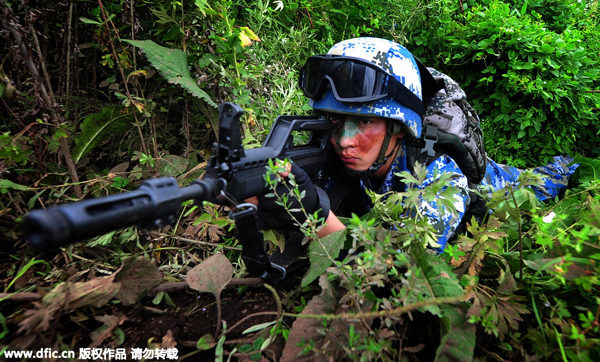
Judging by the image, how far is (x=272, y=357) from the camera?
3.58 ft

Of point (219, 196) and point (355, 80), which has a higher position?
point (355, 80)

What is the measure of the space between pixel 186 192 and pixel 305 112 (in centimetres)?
172

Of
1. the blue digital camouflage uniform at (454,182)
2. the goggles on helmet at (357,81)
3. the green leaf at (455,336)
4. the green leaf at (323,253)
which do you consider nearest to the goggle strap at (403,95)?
the goggles on helmet at (357,81)

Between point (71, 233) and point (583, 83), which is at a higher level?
point (71, 233)

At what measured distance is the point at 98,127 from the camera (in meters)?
1.81

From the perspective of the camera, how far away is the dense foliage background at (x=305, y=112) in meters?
0.99

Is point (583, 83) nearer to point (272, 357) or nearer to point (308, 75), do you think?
point (308, 75)

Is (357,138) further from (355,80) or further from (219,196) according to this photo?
(219,196)

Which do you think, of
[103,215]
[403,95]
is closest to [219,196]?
[103,215]

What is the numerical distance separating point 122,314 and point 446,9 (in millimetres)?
3583

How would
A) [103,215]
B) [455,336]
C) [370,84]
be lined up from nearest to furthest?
[103,215], [455,336], [370,84]

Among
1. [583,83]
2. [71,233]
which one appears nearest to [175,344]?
[71,233]

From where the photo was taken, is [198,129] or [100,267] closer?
[100,267]

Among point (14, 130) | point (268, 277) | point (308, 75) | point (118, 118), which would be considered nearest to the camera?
point (268, 277)
